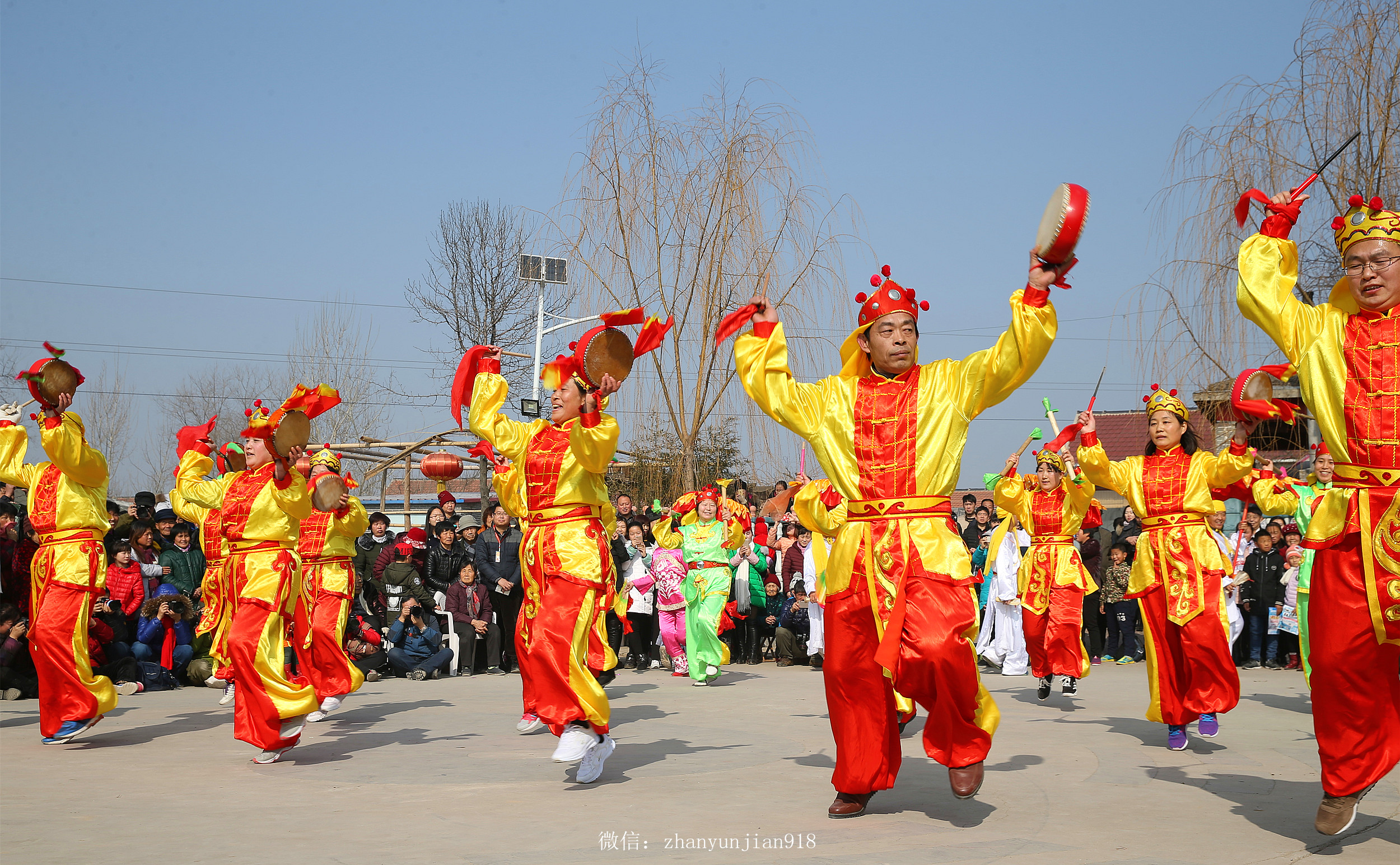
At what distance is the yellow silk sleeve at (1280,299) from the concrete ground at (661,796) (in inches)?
77.5

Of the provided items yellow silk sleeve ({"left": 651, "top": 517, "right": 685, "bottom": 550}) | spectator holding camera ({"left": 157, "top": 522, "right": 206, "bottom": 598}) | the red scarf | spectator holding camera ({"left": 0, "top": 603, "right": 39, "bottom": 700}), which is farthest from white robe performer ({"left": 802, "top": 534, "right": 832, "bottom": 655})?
spectator holding camera ({"left": 0, "top": 603, "right": 39, "bottom": 700})

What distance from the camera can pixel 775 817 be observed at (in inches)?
194

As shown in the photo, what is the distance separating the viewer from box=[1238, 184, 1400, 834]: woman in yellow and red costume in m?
4.24

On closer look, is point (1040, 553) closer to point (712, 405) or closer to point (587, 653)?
point (587, 653)

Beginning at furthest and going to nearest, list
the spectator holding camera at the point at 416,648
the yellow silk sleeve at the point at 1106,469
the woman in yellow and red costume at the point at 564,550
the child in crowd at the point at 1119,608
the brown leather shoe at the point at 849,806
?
the child in crowd at the point at 1119,608
the spectator holding camera at the point at 416,648
the yellow silk sleeve at the point at 1106,469
the woman in yellow and red costume at the point at 564,550
the brown leather shoe at the point at 849,806

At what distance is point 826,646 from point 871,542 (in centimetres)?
50

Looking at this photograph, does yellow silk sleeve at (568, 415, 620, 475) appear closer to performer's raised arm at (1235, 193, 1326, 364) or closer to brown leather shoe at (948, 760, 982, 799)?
brown leather shoe at (948, 760, 982, 799)

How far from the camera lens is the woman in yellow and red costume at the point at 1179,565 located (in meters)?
6.73

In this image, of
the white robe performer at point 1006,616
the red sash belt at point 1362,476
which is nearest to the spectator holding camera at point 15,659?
the white robe performer at point 1006,616

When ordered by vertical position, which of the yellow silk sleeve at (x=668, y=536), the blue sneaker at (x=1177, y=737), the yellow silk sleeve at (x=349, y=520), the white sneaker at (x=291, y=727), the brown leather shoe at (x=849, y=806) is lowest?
the blue sneaker at (x=1177, y=737)

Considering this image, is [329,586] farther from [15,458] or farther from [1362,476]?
[1362,476]

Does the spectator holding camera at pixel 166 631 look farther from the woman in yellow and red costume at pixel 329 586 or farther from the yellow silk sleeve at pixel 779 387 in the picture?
the yellow silk sleeve at pixel 779 387

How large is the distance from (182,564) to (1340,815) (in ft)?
34.5

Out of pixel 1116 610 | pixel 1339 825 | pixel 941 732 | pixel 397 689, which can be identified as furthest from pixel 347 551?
pixel 1116 610
